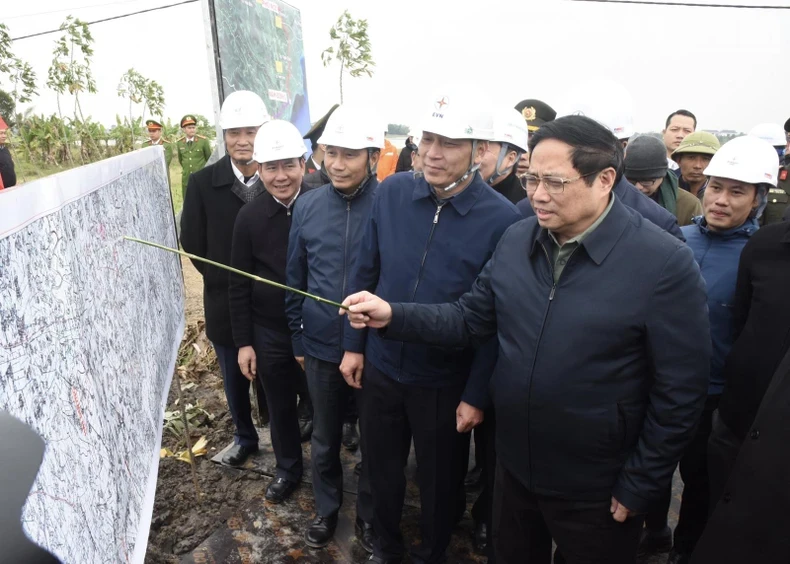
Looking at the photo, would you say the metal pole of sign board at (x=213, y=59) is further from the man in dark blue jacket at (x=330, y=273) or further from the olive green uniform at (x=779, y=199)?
the olive green uniform at (x=779, y=199)

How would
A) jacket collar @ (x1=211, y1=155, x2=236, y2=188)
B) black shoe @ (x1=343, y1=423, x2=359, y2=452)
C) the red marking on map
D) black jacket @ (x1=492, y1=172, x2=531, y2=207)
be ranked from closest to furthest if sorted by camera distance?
the red marking on map
jacket collar @ (x1=211, y1=155, x2=236, y2=188)
black jacket @ (x1=492, y1=172, x2=531, y2=207)
black shoe @ (x1=343, y1=423, x2=359, y2=452)

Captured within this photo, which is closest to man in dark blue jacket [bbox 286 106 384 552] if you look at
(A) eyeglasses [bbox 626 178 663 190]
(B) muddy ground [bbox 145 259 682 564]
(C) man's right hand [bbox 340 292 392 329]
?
(B) muddy ground [bbox 145 259 682 564]

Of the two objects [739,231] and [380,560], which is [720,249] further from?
[380,560]

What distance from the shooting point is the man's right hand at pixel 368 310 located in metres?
2.07

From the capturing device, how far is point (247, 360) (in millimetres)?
3104

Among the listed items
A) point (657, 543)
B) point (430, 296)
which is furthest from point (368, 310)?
point (657, 543)

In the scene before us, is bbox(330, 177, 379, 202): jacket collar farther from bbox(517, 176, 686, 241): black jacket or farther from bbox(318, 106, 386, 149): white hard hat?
bbox(517, 176, 686, 241): black jacket

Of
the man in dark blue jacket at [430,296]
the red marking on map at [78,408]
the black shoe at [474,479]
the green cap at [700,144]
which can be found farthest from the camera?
the green cap at [700,144]

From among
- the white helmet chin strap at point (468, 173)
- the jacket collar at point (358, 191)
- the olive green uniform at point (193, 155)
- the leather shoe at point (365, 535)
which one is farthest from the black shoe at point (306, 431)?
the olive green uniform at point (193, 155)

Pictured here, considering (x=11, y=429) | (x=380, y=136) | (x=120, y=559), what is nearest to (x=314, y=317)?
(x=380, y=136)

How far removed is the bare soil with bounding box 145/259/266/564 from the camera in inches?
112

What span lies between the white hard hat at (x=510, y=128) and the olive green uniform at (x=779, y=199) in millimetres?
1690

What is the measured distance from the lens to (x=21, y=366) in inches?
41.4

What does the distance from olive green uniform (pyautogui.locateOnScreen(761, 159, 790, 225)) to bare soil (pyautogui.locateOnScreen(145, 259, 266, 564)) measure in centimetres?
371
